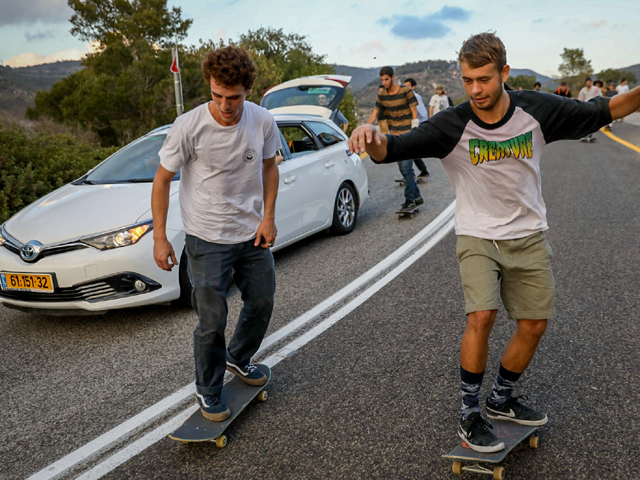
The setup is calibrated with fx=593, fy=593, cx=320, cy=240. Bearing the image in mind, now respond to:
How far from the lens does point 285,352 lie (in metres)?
4.43

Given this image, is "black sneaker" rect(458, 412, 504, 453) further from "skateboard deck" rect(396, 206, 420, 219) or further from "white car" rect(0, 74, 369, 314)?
"skateboard deck" rect(396, 206, 420, 219)

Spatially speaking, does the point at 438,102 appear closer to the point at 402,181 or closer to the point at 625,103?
the point at 402,181

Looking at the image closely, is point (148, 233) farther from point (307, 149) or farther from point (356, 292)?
point (307, 149)

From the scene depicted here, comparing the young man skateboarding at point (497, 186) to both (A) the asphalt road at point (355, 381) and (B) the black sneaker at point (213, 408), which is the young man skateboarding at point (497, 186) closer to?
(A) the asphalt road at point (355, 381)

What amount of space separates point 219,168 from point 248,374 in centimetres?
132

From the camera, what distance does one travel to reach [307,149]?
7.65 m

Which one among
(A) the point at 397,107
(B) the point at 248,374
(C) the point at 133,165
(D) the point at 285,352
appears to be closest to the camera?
(B) the point at 248,374

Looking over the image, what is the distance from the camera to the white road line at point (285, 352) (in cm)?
311

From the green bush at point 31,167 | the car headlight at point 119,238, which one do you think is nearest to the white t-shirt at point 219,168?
the car headlight at point 119,238

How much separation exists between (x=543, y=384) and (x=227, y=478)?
203 cm

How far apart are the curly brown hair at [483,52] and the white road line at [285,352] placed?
2.49m

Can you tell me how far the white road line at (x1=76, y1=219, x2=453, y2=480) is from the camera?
311cm

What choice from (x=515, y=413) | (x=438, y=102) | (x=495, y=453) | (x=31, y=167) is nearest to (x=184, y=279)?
(x=515, y=413)

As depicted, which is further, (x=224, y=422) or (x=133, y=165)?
(x=133, y=165)
